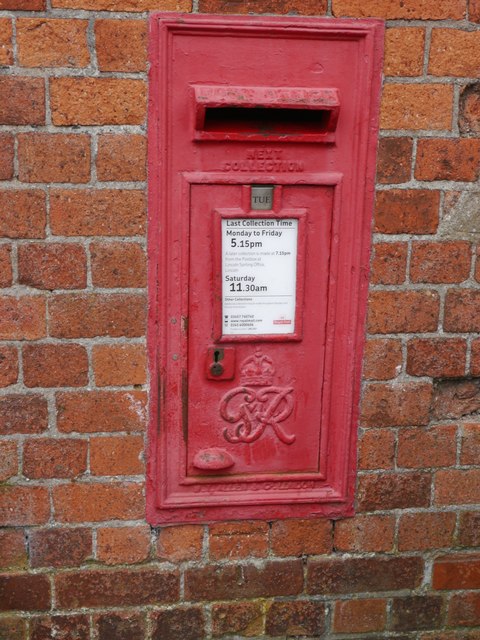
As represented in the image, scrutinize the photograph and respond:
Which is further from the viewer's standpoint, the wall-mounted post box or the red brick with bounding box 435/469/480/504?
the red brick with bounding box 435/469/480/504

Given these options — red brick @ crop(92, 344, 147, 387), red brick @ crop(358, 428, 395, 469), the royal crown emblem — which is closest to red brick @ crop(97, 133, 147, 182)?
red brick @ crop(92, 344, 147, 387)

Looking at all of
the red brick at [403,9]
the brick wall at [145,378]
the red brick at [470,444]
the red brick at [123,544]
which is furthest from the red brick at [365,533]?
the red brick at [403,9]

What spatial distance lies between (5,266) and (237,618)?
1150 millimetres

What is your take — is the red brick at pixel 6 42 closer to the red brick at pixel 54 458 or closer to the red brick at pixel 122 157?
the red brick at pixel 122 157

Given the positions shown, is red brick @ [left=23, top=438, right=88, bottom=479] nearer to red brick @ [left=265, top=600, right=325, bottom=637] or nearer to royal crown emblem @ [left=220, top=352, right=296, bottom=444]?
royal crown emblem @ [left=220, top=352, right=296, bottom=444]

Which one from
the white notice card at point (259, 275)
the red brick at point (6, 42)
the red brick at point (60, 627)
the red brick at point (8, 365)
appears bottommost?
the red brick at point (60, 627)

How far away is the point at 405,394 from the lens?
1879 mm

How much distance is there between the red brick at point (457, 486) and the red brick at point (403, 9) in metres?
1.19

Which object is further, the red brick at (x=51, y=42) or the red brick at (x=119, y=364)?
the red brick at (x=119, y=364)

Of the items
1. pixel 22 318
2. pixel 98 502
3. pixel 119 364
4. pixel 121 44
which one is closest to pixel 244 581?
pixel 98 502

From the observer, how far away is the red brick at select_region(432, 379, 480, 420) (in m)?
1.91

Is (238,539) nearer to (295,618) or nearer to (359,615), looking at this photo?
(295,618)

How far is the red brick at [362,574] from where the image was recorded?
6.45ft

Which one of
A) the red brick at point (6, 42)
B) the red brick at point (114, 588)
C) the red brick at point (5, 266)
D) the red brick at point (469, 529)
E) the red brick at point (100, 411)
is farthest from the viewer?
the red brick at point (469, 529)
